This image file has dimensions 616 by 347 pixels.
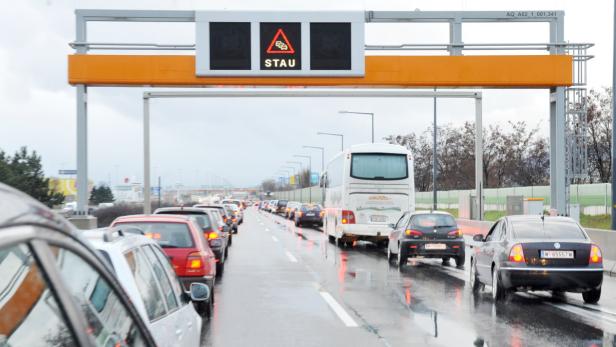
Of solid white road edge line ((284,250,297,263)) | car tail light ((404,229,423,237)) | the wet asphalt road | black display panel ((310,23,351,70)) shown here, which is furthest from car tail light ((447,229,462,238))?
black display panel ((310,23,351,70))

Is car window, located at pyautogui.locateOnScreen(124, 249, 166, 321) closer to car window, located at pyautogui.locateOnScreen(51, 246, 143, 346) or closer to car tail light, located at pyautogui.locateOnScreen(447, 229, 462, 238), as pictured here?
car window, located at pyautogui.locateOnScreen(51, 246, 143, 346)

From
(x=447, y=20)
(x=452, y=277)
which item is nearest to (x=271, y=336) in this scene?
(x=452, y=277)

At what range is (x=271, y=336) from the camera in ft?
32.1

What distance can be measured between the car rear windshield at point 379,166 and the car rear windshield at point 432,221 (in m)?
6.96

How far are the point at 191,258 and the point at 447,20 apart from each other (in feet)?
57.0

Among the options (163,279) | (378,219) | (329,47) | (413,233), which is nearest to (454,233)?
(413,233)

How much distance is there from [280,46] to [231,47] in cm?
155

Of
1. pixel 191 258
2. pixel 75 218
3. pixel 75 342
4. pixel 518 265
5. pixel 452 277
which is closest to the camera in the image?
pixel 75 342

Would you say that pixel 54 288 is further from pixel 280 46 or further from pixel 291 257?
pixel 280 46

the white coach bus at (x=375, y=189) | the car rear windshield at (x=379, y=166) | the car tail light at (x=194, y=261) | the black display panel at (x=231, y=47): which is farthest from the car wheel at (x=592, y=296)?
the car rear windshield at (x=379, y=166)

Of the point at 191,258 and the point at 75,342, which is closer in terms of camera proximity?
the point at 75,342

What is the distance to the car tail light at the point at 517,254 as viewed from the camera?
12773 mm

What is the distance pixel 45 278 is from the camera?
80.4 inches

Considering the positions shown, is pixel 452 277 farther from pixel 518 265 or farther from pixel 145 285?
pixel 145 285
